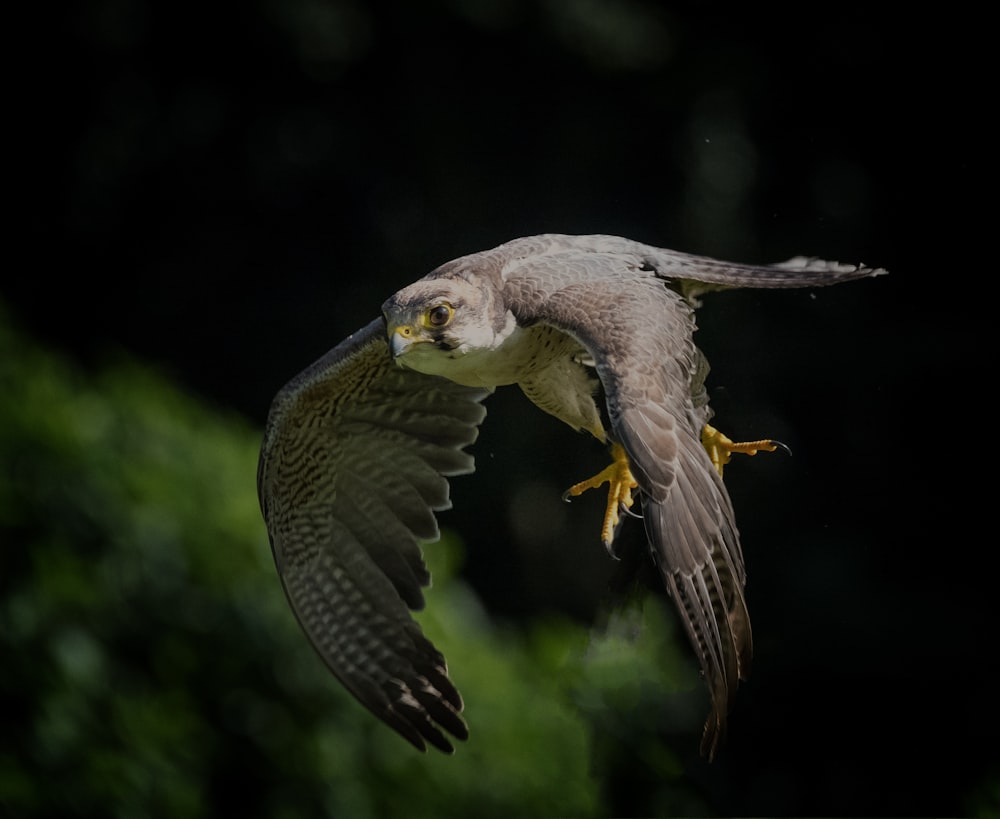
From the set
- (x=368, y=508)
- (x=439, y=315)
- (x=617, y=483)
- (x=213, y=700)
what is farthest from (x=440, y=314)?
(x=213, y=700)

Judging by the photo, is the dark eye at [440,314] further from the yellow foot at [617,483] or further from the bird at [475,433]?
the yellow foot at [617,483]

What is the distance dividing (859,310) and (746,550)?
4.14 feet

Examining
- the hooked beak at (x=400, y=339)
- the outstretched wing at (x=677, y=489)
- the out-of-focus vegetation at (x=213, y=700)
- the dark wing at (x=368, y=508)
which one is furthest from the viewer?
the out-of-focus vegetation at (x=213, y=700)

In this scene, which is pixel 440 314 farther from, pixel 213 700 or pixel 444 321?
pixel 213 700

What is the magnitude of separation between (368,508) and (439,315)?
1.02 metres

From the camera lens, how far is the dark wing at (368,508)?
3.89m

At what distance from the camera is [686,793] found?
15.0ft

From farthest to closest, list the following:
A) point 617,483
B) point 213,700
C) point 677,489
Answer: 1. point 213,700
2. point 617,483
3. point 677,489

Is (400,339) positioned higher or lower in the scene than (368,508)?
higher

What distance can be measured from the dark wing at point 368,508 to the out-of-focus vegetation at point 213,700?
0.38m

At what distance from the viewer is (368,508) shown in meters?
4.08

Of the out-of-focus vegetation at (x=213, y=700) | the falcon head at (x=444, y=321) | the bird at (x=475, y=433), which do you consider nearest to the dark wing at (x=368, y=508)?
the bird at (x=475, y=433)

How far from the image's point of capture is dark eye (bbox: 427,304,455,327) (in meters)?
3.19

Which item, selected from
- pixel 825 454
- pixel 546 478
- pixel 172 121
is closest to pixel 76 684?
pixel 546 478
